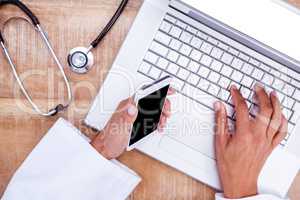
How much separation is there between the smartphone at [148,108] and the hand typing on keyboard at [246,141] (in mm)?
100

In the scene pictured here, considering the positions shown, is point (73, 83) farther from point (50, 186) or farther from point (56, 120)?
point (50, 186)

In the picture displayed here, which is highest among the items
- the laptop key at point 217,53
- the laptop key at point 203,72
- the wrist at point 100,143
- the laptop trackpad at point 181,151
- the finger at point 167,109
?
the laptop key at point 217,53

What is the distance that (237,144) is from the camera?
2.29 feet

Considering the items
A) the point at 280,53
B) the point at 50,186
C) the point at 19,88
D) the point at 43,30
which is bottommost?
the point at 50,186

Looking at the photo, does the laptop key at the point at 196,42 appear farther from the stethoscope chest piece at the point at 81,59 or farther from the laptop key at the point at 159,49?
the stethoscope chest piece at the point at 81,59

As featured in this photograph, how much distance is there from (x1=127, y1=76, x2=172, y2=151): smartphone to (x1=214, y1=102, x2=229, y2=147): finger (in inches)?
3.8

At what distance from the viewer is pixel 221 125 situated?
0.67 meters

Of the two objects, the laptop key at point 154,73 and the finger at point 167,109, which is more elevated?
the laptop key at point 154,73

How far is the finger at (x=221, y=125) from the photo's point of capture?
66cm

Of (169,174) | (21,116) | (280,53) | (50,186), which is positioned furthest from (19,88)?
(280,53)

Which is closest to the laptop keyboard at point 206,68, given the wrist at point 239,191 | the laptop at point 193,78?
the laptop at point 193,78

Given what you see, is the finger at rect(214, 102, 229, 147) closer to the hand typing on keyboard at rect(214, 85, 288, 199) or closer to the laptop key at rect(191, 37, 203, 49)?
the hand typing on keyboard at rect(214, 85, 288, 199)

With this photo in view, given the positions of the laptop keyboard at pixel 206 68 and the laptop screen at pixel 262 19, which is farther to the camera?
the laptop keyboard at pixel 206 68

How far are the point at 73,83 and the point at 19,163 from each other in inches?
6.7
